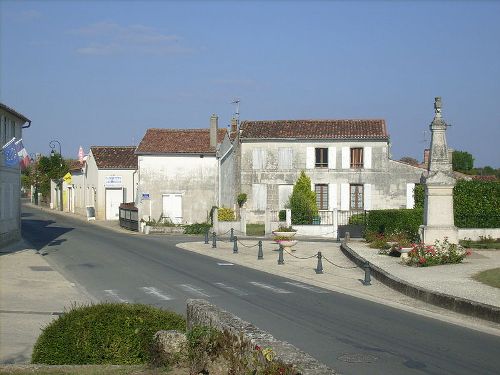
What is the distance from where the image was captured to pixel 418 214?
33188 millimetres

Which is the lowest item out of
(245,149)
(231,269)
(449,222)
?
(231,269)

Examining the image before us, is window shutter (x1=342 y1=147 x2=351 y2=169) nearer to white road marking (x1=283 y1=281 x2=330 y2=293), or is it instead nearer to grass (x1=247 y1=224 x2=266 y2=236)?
grass (x1=247 y1=224 x2=266 y2=236)

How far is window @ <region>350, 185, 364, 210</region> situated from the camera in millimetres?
50531

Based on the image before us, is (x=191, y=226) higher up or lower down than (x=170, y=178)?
lower down

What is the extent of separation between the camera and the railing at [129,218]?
1839 inches

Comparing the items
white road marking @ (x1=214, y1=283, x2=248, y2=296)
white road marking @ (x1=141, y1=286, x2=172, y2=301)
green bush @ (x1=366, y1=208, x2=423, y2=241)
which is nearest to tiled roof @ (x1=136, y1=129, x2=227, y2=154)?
green bush @ (x1=366, y1=208, x2=423, y2=241)

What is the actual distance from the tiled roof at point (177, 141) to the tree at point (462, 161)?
65.8 meters

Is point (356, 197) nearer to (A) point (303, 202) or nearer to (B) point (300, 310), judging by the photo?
(A) point (303, 202)

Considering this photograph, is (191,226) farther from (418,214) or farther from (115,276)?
(115,276)

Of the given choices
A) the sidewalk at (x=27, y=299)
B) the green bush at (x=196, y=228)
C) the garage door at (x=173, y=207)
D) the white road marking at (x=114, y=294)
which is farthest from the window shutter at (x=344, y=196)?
the white road marking at (x=114, y=294)

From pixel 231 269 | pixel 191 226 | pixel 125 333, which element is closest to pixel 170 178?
pixel 191 226

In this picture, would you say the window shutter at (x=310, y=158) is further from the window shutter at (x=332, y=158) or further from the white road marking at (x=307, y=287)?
the white road marking at (x=307, y=287)

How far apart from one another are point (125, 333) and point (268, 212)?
32.8 m

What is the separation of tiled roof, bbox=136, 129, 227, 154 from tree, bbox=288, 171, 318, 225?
254 inches
